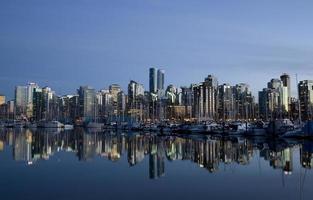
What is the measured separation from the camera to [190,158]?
39.4 m

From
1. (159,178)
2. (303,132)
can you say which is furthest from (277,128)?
(159,178)

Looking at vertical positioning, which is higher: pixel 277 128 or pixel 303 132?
pixel 277 128

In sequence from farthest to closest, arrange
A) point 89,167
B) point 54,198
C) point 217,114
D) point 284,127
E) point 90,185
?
point 217,114
point 284,127
point 89,167
point 90,185
point 54,198

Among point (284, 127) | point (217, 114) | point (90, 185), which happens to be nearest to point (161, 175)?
point (90, 185)

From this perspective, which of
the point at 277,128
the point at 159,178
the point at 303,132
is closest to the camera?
the point at 159,178

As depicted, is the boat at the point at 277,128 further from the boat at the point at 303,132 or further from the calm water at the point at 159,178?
the calm water at the point at 159,178

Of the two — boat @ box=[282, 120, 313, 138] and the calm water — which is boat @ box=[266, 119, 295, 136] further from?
the calm water

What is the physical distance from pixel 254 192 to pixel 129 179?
758 centimetres

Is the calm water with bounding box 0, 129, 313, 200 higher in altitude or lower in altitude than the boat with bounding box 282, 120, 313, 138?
lower

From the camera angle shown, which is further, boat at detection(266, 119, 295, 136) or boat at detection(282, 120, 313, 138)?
boat at detection(266, 119, 295, 136)

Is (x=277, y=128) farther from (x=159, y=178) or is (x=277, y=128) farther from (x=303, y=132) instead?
(x=159, y=178)

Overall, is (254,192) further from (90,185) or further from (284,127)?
(284,127)

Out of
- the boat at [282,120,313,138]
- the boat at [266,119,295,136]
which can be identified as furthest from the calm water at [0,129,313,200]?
the boat at [266,119,295,136]

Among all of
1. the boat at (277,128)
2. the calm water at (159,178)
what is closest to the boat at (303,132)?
the boat at (277,128)
